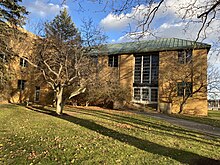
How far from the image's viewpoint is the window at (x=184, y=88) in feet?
76.1

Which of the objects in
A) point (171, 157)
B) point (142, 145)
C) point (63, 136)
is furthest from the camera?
point (63, 136)

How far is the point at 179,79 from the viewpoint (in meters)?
23.8

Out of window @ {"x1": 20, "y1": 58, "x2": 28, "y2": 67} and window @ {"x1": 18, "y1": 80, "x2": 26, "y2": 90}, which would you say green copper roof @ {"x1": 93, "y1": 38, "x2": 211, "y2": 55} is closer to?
window @ {"x1": 20, "y1": 58, "x2": 28, "y2": 67}

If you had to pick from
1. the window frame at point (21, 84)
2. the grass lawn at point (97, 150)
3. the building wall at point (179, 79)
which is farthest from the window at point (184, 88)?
the window frame at point (21, 84)

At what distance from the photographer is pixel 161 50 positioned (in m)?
24.9

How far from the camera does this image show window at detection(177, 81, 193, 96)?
23191 mm

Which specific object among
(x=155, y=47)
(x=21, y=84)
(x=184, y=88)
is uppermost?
(x=155, y=47)

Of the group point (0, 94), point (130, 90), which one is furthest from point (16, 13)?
point (130, 90)

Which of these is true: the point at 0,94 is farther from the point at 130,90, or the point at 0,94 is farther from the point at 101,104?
the point at 130,90

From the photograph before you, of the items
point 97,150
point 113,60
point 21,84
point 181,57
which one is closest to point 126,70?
point 113,60

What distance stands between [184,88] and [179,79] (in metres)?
1.16

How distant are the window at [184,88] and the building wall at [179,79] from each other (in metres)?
0.34

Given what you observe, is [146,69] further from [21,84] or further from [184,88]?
[21,84]

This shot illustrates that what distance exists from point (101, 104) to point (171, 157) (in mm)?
19403
